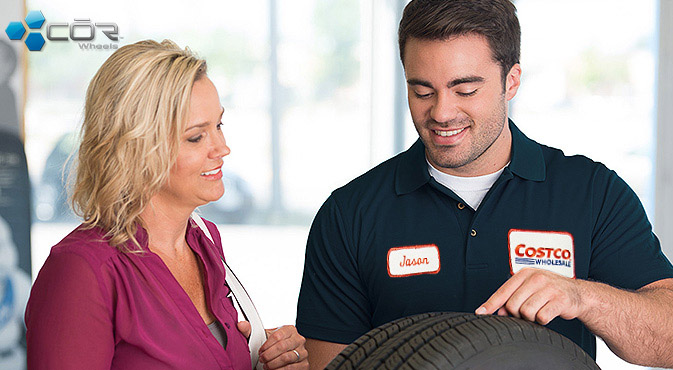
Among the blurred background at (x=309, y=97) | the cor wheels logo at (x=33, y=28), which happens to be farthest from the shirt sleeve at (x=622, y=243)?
the cor wheels logo at (x=33, y=28)

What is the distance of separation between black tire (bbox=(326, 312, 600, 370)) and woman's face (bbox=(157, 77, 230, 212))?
594 millimetres

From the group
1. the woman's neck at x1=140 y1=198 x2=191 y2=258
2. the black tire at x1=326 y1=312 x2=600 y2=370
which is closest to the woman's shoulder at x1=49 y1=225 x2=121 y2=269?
the woman's neck at x1=140 y1=198 x2=191 y2=258

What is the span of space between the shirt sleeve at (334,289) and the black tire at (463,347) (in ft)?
1.93

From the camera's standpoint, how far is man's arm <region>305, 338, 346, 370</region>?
1.74 m

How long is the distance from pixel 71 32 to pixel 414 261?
8.85 ft

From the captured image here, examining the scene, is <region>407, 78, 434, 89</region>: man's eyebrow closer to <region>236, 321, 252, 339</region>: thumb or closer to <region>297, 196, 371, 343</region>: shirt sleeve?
<region>297, 196, 371, 343</region>: shirt sleeve

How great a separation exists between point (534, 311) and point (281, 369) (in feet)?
2.40

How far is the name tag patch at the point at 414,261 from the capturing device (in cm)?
162

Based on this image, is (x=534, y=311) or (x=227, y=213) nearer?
(x=534, y=311)

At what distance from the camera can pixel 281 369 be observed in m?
1.60

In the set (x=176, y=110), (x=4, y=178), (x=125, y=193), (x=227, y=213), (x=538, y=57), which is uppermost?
(x=538, y=57)

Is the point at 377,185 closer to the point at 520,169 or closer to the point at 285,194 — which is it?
the point at 520,169

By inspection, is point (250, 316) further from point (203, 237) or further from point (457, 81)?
point (457, 81)

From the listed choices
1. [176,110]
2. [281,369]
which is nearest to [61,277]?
[176,110]
